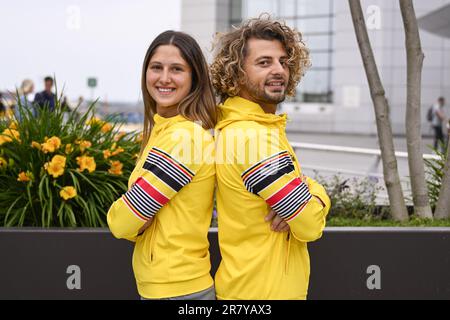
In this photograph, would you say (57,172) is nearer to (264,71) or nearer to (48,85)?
(264,71)

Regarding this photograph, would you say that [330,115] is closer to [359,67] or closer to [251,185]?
[359,67]

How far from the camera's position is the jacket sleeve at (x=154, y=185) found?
7.06ft

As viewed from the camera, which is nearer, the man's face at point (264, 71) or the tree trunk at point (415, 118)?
the man's face at point (264, 71)

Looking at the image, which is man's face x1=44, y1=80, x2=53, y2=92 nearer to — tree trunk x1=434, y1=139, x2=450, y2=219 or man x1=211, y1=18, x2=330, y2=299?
tree trunk x1=434, y1=139, x2=450, y2=219

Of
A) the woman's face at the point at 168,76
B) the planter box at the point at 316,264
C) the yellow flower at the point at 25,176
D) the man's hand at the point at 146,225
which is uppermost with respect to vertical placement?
the woman's face at the point at 168,76

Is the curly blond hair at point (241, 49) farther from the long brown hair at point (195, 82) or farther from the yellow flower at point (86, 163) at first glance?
the yellow flower at point (86, 163)

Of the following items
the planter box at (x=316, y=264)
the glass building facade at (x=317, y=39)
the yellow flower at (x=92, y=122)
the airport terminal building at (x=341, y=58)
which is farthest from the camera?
the glass building facade at (x=317, y=39)

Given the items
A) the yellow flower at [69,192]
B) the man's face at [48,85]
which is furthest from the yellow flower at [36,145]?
the man's face at [48,85]

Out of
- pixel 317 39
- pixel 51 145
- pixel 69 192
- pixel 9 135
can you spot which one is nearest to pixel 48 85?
pixel 9 135

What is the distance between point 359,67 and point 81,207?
2707 centimetres

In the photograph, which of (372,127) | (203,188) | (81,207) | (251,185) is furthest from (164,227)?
(372,127)

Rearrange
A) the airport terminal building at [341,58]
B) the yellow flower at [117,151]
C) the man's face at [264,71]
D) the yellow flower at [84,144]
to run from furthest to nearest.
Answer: the airport terminal building at [341,58] → the yellow flower at [117,151] → the yellow flower at [84,144] → the man's face at [264,71]

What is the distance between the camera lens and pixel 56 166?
12.5 ft

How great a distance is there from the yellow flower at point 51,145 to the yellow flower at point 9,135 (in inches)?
11.8
